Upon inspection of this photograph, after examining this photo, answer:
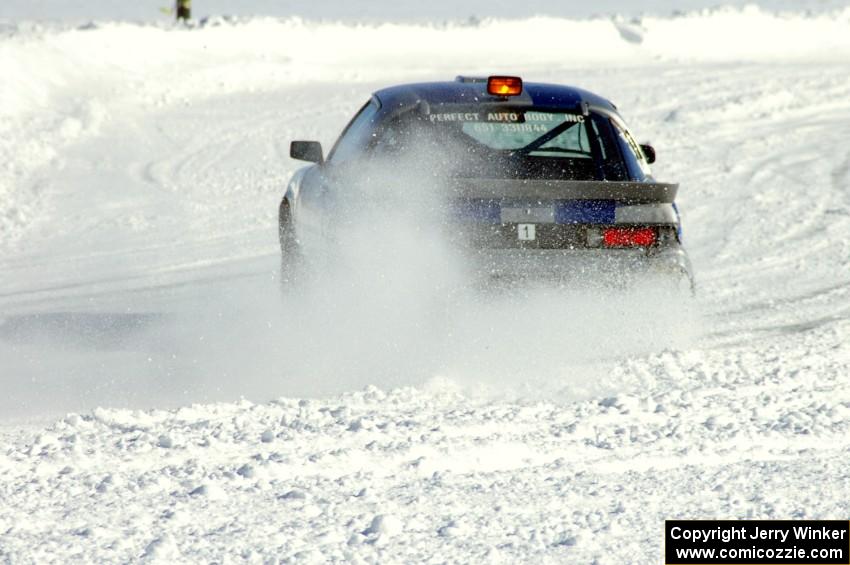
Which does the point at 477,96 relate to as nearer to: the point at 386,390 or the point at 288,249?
the point at 288,249

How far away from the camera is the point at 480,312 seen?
6.38 meters

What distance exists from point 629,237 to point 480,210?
710mm

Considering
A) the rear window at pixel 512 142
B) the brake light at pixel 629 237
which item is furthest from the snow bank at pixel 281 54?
the brake light at pixel 629 237

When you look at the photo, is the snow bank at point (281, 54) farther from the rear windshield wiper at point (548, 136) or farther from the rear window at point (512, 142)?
the rear windshield wiper at point (548, 136)

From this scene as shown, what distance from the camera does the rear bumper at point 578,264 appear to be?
630 centimetres

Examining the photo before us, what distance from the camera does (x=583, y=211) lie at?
6.36 metres

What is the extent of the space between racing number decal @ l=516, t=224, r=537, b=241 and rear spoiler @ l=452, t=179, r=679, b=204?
129mm

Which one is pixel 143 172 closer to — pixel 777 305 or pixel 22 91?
pixel 22 91

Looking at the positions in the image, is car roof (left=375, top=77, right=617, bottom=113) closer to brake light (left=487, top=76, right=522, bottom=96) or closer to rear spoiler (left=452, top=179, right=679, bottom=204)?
brake light (left=487, top=76, right=522, bottom=96)

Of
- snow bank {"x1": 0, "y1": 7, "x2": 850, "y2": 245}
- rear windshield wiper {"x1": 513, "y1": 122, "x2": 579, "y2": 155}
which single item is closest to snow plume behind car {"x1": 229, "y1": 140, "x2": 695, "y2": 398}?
rear windshield wiper {"x1": 513, "y1": 122, "x2": 579, "y2": 155}

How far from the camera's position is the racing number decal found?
20.7 feet

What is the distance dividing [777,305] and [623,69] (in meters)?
16.6

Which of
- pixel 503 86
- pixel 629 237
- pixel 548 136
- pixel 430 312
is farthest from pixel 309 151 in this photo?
pixel 629 237

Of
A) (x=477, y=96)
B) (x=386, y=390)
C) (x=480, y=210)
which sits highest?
(x=477, y=96)
